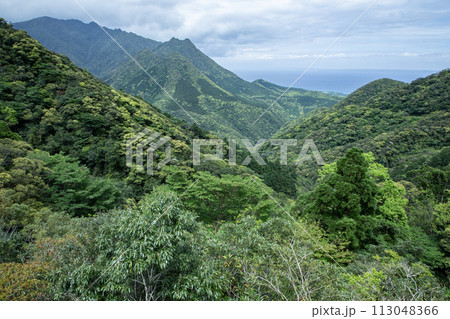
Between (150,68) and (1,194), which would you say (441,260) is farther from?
(150,68)

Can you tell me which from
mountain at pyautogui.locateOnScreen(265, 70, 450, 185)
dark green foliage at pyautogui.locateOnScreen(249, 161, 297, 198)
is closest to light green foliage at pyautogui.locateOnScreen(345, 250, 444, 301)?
dark green foliage at pyautogui.locateOnScreen(249, 161, 297, 198)

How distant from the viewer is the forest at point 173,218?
452 centimetres

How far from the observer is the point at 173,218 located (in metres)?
4.60

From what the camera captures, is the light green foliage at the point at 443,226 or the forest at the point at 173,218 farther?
the light green foliage at the point at 443,226

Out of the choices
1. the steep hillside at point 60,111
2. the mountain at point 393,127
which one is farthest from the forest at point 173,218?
the mountain at point 393,127

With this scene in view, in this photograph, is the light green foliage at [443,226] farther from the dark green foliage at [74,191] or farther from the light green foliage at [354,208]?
the dark green foliage at [74,191]

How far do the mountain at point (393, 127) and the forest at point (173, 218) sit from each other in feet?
53.1

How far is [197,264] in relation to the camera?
15.9ft

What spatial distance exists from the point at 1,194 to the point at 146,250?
33.2 feet

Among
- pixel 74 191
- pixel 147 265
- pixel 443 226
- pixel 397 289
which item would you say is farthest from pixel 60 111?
pixel 443 226

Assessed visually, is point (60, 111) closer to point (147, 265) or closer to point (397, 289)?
point (147, 265)

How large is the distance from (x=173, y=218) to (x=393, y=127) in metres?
75.8

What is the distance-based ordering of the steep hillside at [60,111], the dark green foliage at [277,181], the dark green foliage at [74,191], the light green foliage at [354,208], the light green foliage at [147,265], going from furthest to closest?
1. the dark green foliage at [277,181]
2. the steep hillside at [60,111]
3. the dark green foliage at [74,191]
4. the light green foliage at [354,208]
5. the light green foliage at [147,265]

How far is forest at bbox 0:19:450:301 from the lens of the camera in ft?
14.8
